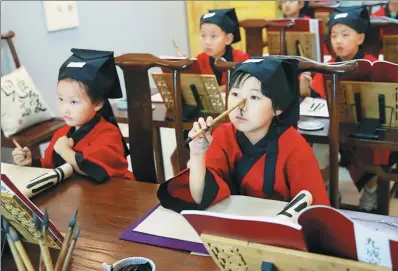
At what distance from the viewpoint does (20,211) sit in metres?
1.05

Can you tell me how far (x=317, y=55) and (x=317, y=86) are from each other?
41 centimetres


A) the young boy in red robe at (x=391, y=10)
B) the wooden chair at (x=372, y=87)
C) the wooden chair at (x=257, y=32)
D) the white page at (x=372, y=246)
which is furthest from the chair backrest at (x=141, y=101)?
the young boy in red robe at (x=391, y=10)

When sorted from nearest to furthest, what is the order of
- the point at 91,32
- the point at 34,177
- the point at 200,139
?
the point at 200,139, the point at 34,177, the point at 91,32

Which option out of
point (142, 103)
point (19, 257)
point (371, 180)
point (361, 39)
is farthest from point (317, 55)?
point (19, 257)

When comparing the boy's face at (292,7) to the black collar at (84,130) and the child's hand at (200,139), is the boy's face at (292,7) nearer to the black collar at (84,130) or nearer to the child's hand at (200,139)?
the black collar at (84,130)

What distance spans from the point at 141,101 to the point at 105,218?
53cm

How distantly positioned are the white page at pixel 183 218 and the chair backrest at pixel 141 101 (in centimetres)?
45


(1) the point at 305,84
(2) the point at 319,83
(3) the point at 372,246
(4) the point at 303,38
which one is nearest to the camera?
(3) the point at 372,246

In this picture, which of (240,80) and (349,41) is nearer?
(240,80)

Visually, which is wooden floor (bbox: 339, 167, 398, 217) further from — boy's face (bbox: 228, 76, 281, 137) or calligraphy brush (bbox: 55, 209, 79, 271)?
calligraphy brush (bbox: 55, 209, 79, 271)

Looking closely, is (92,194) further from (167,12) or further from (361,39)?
(167,12)

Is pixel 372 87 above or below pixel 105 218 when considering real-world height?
above

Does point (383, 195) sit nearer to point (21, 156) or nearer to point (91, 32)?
point (21, 156)

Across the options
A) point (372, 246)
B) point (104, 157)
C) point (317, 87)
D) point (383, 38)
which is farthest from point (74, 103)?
point (383, 38)
